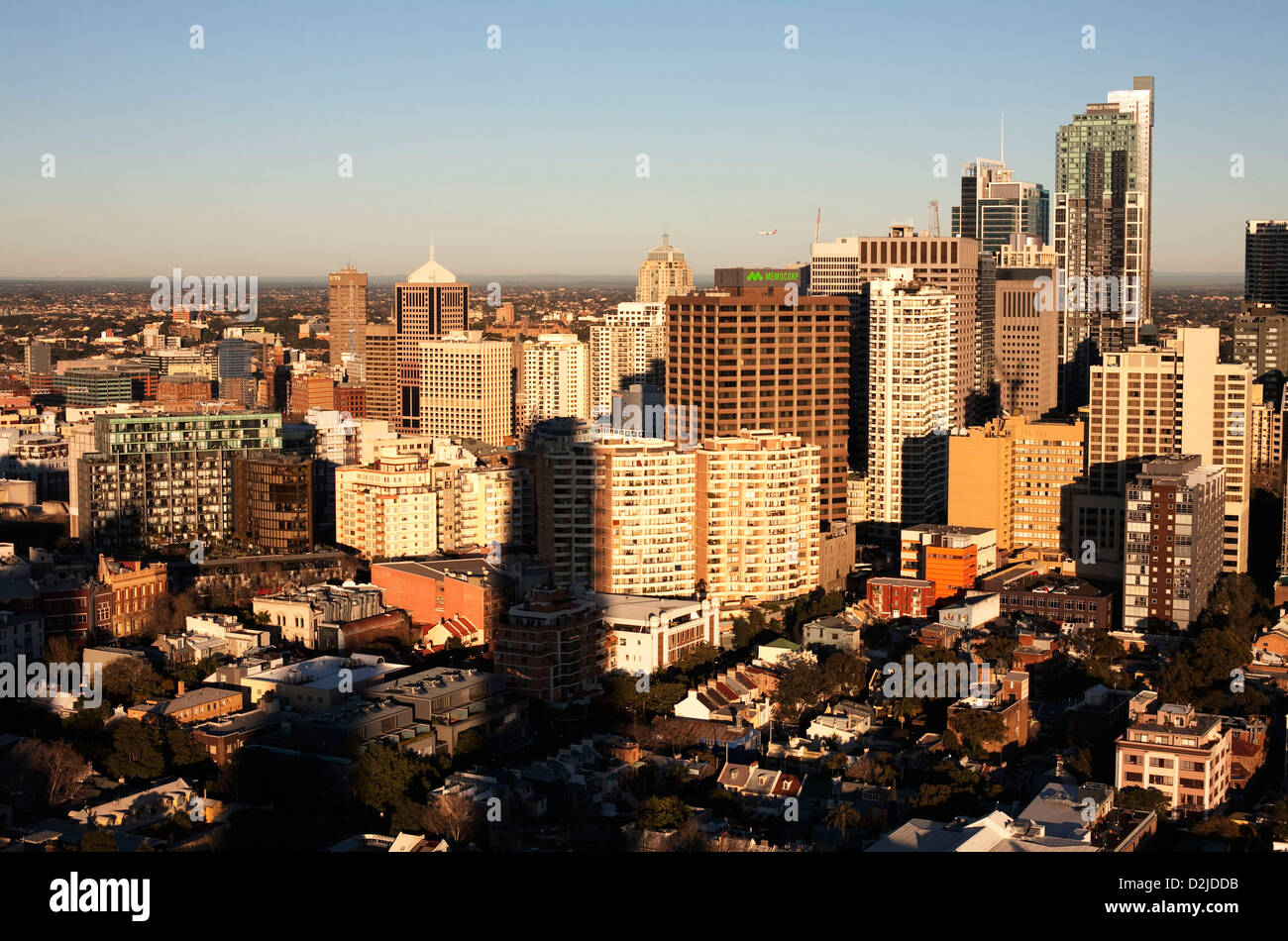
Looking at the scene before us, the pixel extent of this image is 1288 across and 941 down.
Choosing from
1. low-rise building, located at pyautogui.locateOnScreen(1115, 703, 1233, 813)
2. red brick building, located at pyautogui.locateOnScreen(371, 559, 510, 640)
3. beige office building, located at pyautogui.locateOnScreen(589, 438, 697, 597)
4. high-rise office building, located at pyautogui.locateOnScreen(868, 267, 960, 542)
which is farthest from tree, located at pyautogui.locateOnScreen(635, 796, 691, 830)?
high-rise office building, located at pyautogui.locateOnScreen(868, 267, 960, 542)

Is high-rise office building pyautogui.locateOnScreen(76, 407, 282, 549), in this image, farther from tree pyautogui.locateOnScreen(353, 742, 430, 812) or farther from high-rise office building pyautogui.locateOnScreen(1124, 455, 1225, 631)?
high-rise office building pyautogui.locateOnScreen(1124, 455, 1225, 631)

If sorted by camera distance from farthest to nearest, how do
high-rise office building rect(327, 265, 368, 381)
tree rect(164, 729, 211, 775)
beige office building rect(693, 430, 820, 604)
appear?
1. high-rise office building rect(327, 265, 368, 381)
2. beige office building rect(693, 430, 820, 604)
3. tree rect(164, 729, 211, 775)

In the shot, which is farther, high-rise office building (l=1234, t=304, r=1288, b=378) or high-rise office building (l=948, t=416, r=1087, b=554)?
high-rise office building (l=1234, t=304, r=1288, b=378)

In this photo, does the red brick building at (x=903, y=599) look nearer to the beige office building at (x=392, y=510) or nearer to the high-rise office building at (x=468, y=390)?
the beige office building at (x=392, y=510)

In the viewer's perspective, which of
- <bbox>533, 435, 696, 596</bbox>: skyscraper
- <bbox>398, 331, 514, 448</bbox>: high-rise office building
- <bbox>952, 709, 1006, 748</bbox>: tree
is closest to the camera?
<bbox>952, 709, 1006, 748</bbox>: tree

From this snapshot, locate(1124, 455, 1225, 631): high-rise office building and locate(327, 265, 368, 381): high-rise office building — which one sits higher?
locate(327, 265, 368, 381): high-rise office building

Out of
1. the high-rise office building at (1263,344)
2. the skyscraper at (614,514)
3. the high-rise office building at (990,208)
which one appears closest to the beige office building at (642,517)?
the skyscraper at (614,514)
